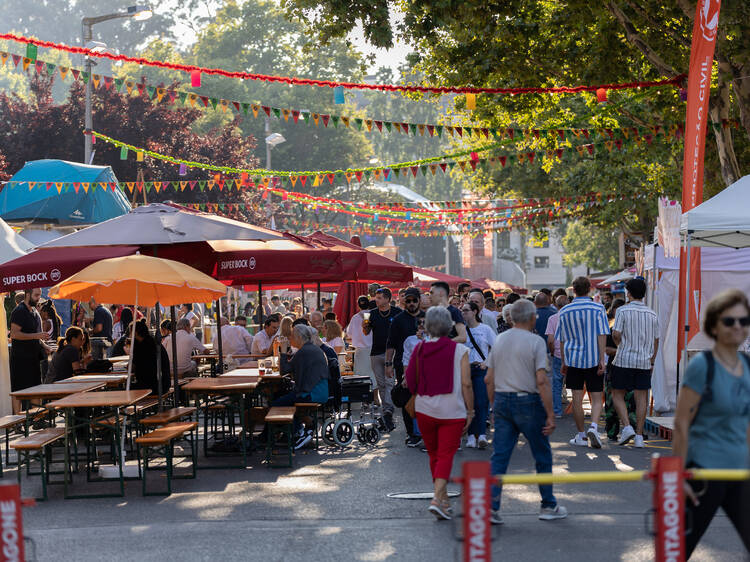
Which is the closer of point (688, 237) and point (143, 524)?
point (143, 524)

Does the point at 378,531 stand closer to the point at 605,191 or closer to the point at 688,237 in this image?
the point at 688,237

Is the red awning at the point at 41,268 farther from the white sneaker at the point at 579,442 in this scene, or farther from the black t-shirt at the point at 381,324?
the white sneaker at the point at 579,442

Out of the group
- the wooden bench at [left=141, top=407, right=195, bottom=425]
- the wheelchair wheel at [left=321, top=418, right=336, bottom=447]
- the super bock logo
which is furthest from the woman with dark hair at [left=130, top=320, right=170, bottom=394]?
the super bock logo

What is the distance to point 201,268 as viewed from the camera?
43.9 ft

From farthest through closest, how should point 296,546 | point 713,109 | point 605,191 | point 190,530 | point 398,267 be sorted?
point 605,191
point 398,267
point 713,109
point 190,530
point 296,546

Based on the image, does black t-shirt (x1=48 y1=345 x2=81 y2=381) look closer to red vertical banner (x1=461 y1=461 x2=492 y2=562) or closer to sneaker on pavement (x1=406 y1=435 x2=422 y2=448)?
sneaker on pavement (x1=406 y1=435 x2=422 y2=448)

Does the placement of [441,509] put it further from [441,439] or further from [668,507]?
[668,507]

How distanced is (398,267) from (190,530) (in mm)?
11070

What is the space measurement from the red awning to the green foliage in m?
39.1

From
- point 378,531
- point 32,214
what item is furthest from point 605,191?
point 378,531

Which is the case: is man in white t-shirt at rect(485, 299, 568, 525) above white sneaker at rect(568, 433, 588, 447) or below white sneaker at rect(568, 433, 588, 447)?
above

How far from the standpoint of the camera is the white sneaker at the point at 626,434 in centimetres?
1194

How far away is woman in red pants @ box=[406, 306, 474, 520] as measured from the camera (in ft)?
26.3

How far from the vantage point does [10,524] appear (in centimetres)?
429
